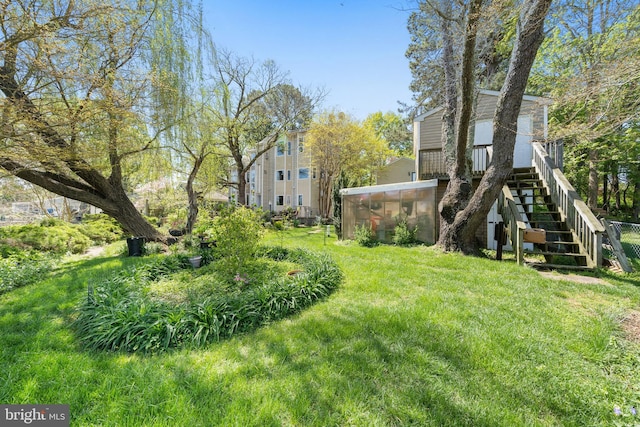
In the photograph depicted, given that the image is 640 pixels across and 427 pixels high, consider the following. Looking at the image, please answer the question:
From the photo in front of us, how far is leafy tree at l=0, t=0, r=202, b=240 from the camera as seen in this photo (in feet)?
13.6

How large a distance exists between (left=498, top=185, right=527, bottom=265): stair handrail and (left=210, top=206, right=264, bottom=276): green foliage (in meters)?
6.13

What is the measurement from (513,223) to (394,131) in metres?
20.5

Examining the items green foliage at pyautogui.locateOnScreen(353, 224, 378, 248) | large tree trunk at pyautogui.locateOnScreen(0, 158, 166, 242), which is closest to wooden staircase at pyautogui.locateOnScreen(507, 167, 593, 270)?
green foliage at pyautogui.locateOnScreen(353, 224, 378, 248)

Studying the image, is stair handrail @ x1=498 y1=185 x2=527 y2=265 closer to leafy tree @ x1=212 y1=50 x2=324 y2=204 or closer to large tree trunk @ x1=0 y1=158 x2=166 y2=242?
large tree trunk @ x1=0 y1=158 x2=166 y2=242

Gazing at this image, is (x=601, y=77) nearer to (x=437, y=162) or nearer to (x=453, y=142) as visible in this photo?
(x=453, y=142)

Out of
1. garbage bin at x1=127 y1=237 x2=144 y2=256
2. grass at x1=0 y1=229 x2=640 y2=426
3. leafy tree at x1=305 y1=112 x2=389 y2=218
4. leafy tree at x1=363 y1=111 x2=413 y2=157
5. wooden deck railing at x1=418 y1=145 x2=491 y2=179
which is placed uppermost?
leafy tree at x1=363 y1=111 x2=413 y2=157

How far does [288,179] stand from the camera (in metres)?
24.4

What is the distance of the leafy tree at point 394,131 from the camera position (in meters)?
24.8

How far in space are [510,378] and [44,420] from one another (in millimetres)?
3829

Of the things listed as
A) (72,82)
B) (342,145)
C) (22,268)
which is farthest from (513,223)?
(342,145)

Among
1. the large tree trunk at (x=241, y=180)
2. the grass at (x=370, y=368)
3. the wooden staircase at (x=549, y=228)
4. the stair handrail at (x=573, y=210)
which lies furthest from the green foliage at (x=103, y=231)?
the stair handrail at (x=573, y=210)

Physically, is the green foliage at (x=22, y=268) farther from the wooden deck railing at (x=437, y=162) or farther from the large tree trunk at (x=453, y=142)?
the wooden deck railing at (x=437, y=162)

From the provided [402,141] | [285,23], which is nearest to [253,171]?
[402,141]

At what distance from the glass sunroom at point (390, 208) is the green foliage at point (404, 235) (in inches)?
6.6
